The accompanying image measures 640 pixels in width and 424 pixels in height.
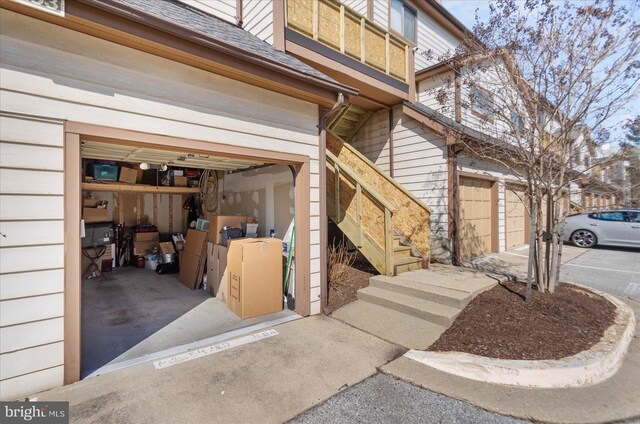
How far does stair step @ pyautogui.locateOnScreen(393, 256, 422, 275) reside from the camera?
5141mm

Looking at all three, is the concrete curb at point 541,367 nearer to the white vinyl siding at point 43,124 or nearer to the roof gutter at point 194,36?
the white vinyl siding at point 43,124

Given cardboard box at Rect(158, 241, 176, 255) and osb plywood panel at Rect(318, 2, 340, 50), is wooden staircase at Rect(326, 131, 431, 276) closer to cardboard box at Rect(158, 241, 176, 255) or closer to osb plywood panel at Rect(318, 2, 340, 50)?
osb plywood panel at Rect(318, 2, 340, 50)

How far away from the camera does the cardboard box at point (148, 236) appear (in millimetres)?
7871

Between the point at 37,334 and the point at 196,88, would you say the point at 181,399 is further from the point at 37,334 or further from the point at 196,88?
the point at 196,88

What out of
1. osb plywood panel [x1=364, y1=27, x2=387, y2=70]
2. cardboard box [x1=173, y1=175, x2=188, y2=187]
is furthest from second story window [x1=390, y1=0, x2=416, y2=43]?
cardboard box [x1=173, y1=175, x2=188, y2=187]

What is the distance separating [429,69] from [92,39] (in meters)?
8.09

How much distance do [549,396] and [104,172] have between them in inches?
347

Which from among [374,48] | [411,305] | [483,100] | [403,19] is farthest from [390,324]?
[403,19]

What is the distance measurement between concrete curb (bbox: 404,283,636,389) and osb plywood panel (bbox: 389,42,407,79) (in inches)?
251

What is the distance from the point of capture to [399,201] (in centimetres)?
602

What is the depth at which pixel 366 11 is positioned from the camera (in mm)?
8211

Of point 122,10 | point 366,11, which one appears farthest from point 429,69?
point 122,10

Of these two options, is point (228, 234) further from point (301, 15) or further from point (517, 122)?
point (517, 122)

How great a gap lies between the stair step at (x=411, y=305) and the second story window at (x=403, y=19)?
811 centimetres
